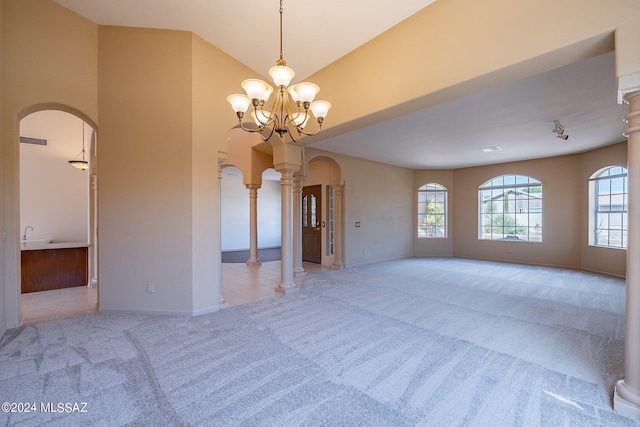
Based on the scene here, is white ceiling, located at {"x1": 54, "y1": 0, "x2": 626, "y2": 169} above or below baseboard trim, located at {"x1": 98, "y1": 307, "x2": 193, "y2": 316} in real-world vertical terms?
above

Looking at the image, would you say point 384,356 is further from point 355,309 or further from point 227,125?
point 227,125

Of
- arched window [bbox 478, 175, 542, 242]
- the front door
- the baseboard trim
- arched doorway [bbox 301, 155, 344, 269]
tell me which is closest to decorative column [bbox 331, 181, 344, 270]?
arched doorway [bbox 301, 155, 344, 269]

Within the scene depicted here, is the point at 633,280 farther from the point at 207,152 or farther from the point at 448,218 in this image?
the point at 448,218

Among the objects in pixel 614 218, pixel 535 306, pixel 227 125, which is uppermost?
A: pixel 227 125

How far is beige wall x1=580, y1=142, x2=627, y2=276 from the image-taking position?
6016mm

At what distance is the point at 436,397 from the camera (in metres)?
2.07

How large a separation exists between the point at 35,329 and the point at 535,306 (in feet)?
21.5

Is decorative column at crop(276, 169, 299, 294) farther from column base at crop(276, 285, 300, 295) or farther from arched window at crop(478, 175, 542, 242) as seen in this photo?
arched window at crop(478, 175, 542, 242)

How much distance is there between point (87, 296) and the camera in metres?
4.62

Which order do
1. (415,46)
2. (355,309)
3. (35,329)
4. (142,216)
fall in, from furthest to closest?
(355,309)
(142,216)
(35,329)
(415,46)

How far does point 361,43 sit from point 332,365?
11.8 ft

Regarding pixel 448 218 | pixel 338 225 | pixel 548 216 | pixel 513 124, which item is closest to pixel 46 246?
pixel 338 225

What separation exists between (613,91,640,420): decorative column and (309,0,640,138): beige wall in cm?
38

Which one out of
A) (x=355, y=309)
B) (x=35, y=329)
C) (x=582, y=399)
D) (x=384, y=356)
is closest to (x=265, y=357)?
(x=384, y=356)
